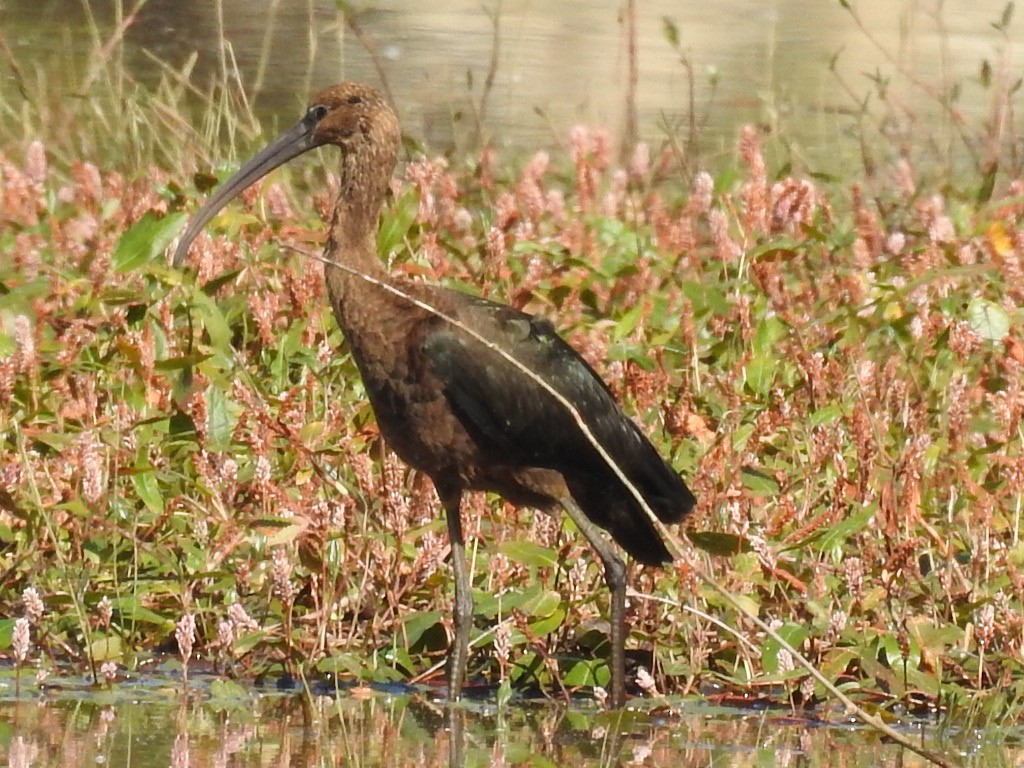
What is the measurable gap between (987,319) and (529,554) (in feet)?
4.44

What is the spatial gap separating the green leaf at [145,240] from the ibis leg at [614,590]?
1.22m

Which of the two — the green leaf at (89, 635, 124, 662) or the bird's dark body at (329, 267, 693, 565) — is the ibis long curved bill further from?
the green leaf at (89, 635, 124, 662)

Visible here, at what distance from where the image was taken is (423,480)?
193 inches

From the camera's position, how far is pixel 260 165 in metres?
5.39

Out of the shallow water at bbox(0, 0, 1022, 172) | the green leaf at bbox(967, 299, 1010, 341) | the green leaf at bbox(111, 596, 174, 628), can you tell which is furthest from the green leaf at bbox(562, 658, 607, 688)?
the shallow water at bbox(0, 0, 1022, 172)

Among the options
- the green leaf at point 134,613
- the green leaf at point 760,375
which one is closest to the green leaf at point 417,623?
the green leaf at point 134,613

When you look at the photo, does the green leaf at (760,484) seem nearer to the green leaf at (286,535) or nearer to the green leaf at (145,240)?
the green leaf at (286,535)

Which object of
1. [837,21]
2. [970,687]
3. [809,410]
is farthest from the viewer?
[837,21]

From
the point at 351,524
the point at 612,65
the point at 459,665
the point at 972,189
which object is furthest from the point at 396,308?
the point at 612,65

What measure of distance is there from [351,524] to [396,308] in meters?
0.45

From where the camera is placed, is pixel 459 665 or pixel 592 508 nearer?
pixel 459 665

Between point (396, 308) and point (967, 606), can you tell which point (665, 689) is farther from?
point (396, 308)

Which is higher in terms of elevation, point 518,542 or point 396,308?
point 396,308

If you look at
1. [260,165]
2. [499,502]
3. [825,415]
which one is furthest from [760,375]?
[260,165]
